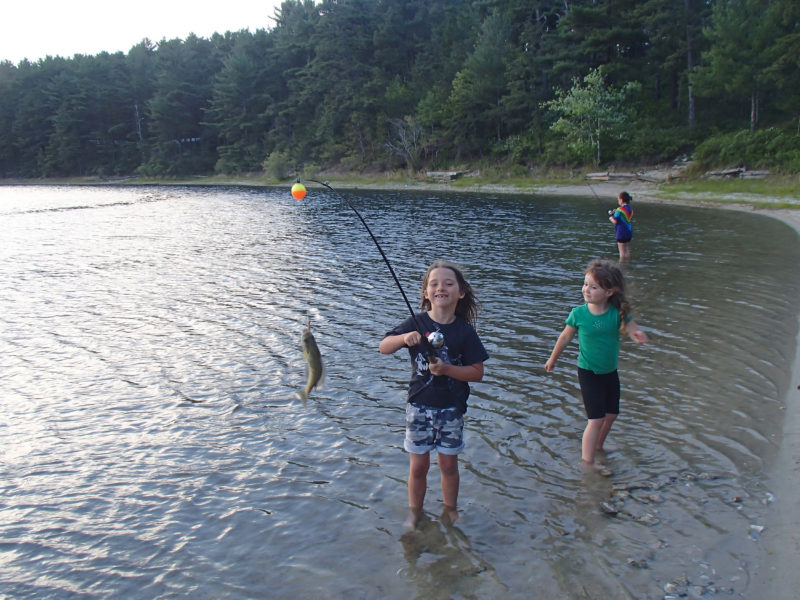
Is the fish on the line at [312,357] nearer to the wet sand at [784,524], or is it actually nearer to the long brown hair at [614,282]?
the long brown hair at [614,282]

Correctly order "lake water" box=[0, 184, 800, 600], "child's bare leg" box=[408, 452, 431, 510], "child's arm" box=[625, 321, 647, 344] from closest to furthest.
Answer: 1. "lake water" box=[0, 184, 800, 600]
2. "child's bare leg" box=[408, 452, 431, 510]
3. "child's arm" box=[625, 321, 647, 344]

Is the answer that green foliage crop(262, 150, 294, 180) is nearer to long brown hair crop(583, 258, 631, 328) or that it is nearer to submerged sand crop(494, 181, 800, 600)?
submerged sand crop(494, 181, 800, 600)

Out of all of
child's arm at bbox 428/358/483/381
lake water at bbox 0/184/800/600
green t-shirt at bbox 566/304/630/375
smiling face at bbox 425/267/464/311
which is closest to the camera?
child's arm at bbox 428/358/483/381

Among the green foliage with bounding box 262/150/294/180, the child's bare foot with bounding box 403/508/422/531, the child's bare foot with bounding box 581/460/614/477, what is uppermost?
the green foliage with bounding box 262/150/294/180

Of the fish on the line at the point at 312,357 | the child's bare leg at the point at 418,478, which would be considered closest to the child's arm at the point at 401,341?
the fish on the line at the point at 312,357

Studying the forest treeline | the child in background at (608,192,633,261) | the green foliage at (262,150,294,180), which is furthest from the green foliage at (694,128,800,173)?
the green foliage at (262,150,294,180)

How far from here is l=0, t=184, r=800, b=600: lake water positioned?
4.54 m

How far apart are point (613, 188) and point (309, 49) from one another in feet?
201

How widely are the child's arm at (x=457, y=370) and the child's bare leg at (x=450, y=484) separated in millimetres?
718

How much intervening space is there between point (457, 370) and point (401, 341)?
1.51 feet

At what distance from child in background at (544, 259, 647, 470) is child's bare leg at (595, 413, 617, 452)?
8 centimetres

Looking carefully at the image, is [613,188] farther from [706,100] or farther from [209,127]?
[209,127]

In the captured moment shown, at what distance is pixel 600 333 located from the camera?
5.42 m

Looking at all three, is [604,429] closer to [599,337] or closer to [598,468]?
[598,468]
